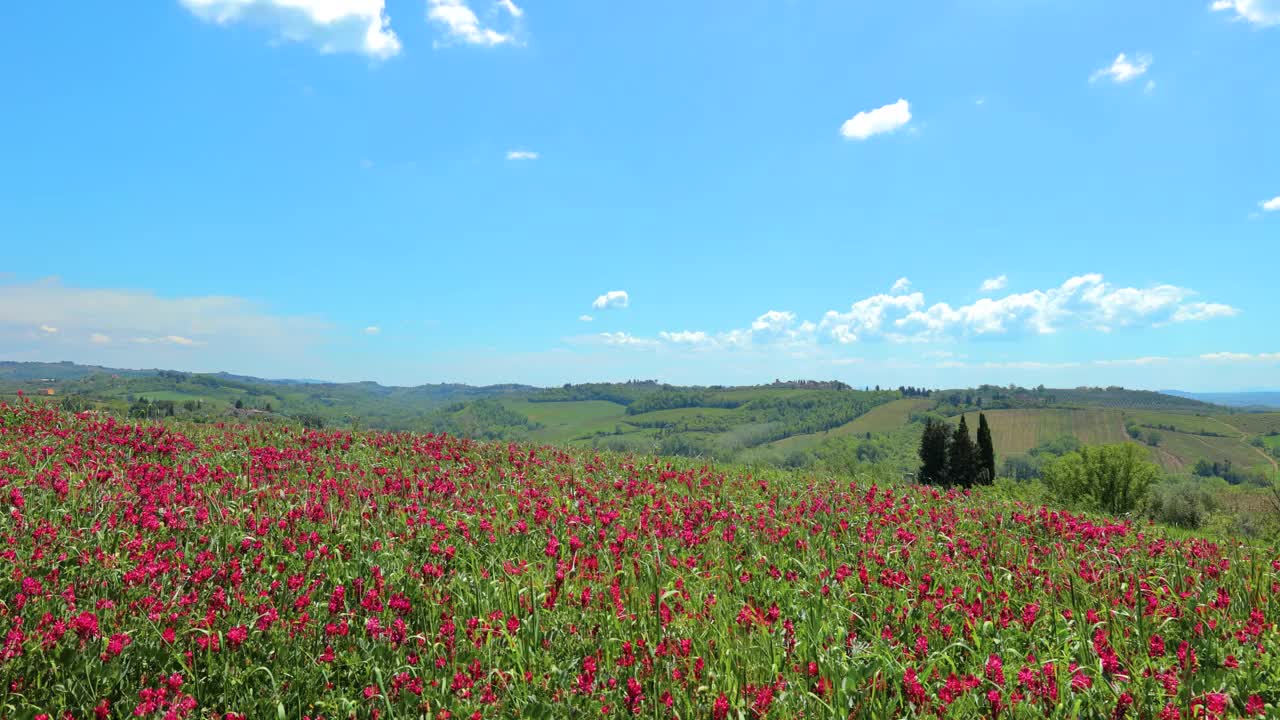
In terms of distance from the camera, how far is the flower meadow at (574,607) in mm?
3936

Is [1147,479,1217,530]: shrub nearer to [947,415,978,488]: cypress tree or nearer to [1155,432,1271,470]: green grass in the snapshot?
[947,415,978,488]: cypress tree

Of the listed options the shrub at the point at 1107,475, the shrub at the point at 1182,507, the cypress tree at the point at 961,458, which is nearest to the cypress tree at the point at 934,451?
the cypress tree at the point at 961,458

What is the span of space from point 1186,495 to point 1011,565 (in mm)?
71682

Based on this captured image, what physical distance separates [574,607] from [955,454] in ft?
238

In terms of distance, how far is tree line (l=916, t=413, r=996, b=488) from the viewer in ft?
217

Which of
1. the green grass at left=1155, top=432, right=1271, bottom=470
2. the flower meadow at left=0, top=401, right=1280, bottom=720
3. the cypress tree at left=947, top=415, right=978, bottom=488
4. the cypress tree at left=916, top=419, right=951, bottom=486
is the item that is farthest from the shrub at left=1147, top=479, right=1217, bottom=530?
the green grass at left=1155, top=432, right=1271, bottom=470

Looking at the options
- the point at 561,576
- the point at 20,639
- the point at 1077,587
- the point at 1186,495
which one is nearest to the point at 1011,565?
the point at 1077,587

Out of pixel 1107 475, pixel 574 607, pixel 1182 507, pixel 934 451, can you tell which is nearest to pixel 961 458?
pixel 934 451

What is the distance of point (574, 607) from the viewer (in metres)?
5.39

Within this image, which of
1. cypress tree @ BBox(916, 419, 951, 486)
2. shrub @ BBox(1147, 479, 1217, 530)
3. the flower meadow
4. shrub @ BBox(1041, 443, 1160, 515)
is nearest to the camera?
the flower meadow

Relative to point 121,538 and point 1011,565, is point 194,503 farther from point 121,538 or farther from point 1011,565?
point 1011,565

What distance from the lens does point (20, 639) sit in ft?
12.7

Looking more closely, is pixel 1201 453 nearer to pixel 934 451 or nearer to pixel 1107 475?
pixel 1107 475

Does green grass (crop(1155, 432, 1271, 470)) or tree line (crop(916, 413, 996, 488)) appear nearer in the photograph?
tree line (crop(916, 413, 996, 488))
